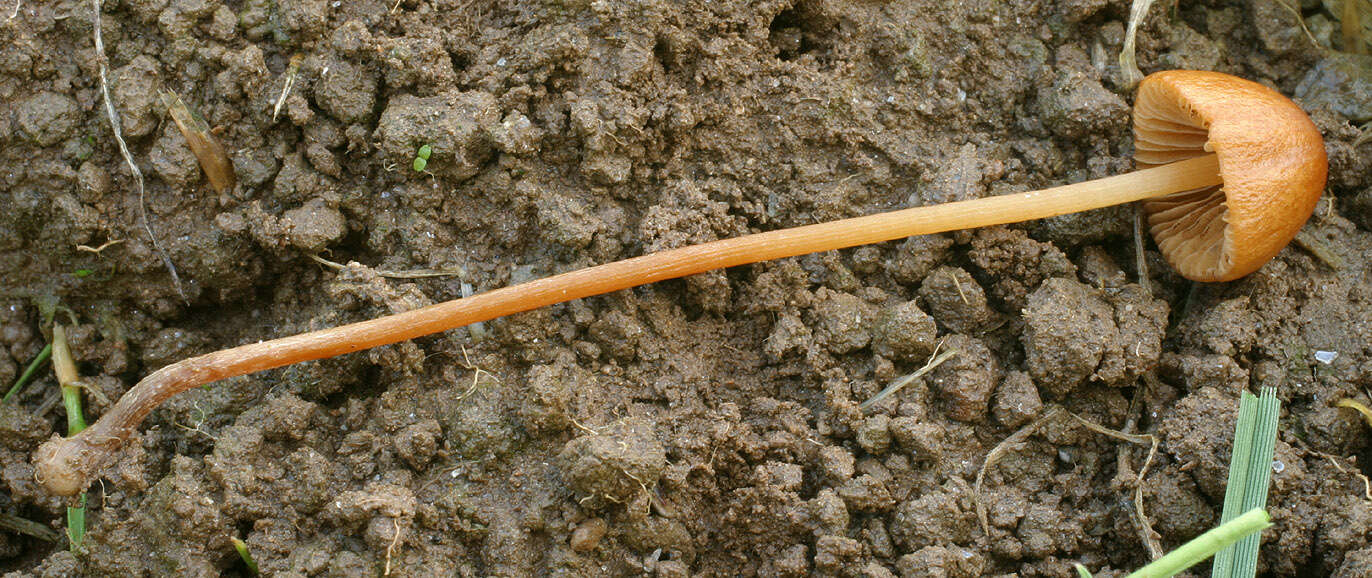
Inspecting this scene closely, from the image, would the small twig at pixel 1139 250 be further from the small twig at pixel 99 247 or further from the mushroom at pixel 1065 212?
the small twig at pixel 99 247

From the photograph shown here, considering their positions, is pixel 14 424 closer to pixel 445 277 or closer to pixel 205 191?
pixel 205 191

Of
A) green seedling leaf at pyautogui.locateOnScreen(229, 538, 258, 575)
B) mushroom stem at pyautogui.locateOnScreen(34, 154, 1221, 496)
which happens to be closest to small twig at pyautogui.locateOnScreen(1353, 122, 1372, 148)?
mushroom stem at pyautogui.locateOnScreen(34, 154, 1221, 496)

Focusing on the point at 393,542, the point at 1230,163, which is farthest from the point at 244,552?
the point at 1230,163

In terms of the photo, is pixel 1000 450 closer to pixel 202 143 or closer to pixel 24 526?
pixel 202 143

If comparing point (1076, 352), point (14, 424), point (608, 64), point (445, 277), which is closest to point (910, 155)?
point (1076, 352)

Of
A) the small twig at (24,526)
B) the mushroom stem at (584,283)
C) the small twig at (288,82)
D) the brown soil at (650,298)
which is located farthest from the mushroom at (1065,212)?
the small twig at (288,82)

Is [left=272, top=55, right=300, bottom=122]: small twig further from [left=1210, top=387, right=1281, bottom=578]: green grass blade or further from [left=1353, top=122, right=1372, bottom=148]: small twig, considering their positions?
[left=1353, top=122, right=1372, bottom=148]: small twig
